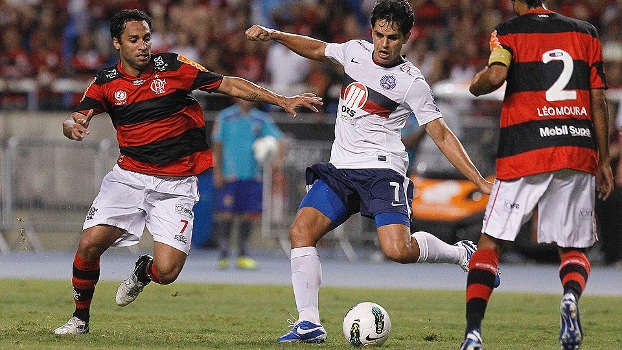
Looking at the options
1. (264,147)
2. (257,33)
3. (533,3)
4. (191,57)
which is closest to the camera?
(533,3)

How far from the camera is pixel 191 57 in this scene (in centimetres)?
1888

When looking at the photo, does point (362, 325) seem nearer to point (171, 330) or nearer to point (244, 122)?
point (171, 330)

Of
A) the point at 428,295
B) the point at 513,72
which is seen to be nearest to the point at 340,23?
the point at 428,295

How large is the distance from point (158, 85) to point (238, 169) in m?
7.24

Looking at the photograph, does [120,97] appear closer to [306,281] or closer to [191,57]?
[306,281]

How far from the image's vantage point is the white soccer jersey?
8062 millimetres

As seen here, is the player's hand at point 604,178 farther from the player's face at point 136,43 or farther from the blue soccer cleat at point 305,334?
the player's face at point 136,43

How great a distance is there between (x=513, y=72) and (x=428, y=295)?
19.5 ft

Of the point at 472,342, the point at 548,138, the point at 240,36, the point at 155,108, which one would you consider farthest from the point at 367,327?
the point at 240,36

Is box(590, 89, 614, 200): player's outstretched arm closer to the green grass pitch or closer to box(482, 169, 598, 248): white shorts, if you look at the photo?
box(482, 169, 598, 248): white shorts

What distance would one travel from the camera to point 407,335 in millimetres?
8609

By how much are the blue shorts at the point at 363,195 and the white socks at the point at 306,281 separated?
1.07ft

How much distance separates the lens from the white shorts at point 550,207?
666 centimetres

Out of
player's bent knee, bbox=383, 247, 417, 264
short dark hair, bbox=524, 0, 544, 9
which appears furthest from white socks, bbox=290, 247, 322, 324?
short dark hair, bbox=524, 0, 544, 9
